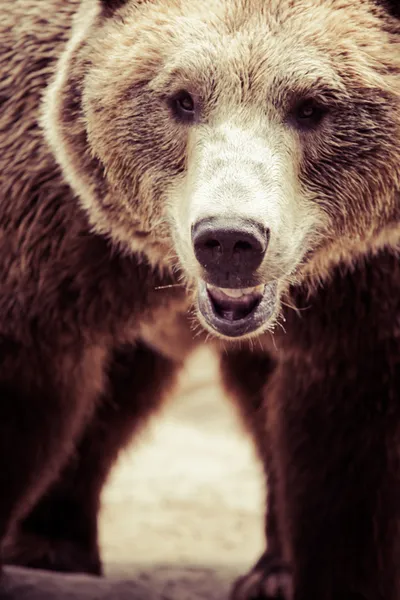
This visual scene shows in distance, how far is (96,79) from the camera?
4375 mm

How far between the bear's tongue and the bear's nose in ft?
0.59

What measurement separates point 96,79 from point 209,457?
5101 mm

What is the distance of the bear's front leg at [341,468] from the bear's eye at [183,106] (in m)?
1.10

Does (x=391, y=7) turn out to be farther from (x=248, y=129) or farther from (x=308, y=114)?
(x=248, y=129)

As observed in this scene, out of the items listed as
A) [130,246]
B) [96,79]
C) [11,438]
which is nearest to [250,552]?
→ [11,438]

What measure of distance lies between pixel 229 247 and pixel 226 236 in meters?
0.05

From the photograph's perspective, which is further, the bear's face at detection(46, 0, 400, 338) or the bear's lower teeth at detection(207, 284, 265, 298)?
the bear's lower teeth at detection(207, 284, 265, 298)

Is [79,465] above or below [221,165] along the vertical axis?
below

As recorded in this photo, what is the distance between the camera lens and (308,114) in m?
4.14

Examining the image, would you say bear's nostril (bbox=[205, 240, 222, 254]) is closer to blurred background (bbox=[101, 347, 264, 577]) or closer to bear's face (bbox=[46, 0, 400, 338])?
bear's face (bbox=[46, 0, 400, 338])

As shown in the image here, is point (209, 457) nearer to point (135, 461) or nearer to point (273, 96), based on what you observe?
point (135, 461)

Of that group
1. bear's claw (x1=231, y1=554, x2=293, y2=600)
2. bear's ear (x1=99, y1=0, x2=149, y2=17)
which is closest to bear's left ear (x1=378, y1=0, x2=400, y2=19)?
bear's ear (x1=99, y1=0, x2=149, y2=17)

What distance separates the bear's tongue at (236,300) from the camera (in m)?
4.16

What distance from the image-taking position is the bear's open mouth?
413cm
